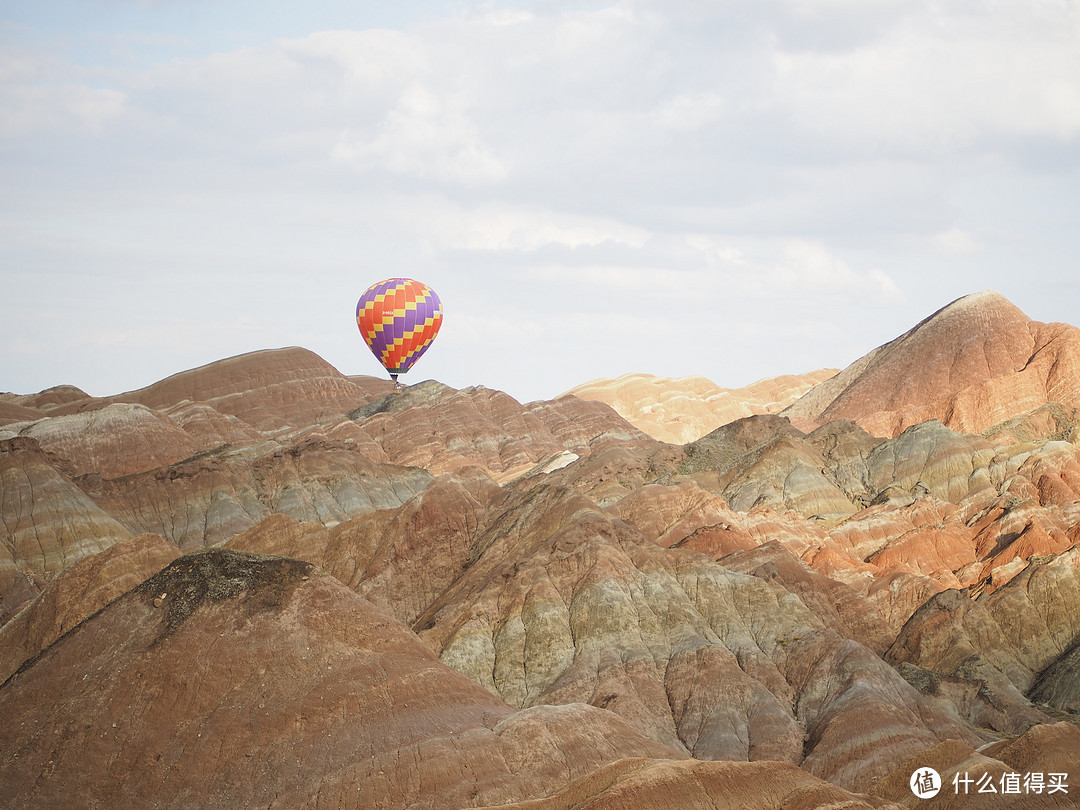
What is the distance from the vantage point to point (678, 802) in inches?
1939

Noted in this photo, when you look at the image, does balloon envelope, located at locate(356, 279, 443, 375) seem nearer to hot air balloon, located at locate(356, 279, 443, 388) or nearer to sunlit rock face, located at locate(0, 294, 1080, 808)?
hot air balloon, located at locate(356, 279, 443, 388)

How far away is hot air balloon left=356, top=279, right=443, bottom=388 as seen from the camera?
472 feet

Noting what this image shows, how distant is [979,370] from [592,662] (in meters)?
135

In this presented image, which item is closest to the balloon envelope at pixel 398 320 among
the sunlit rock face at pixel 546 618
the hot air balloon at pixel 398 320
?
the hot air balloon at pixel 398 320

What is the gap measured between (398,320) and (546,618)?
212 feet

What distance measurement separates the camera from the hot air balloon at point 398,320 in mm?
143875

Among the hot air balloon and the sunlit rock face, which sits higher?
the hot air balloon

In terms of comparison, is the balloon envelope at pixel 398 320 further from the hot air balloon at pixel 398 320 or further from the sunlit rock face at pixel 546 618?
the sunlit rock face at pixel 546 618

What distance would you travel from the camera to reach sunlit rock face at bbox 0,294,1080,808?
52406mm

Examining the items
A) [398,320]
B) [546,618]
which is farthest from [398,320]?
[546,618]

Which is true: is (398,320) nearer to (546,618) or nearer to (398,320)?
(398,320)

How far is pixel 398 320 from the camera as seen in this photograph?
144 meters

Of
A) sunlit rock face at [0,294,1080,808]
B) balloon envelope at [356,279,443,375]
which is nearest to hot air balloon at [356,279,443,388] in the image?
balloon envelope at [356,279,443,375]

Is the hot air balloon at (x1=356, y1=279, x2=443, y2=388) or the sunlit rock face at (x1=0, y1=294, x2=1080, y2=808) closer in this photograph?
the sunlit rock face at (x1=0, y1=294, x2=1080, y2=808)
